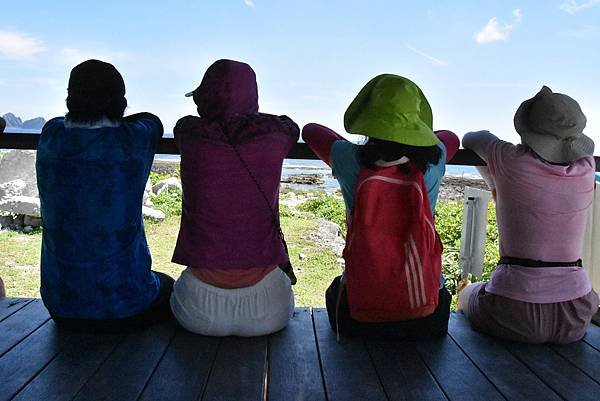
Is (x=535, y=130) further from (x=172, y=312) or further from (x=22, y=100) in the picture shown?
(x=22, y=100)

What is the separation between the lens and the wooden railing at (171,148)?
2014mm

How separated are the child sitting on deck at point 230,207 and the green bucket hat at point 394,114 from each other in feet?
0.88

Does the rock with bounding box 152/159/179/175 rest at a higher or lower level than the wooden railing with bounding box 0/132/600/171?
lower

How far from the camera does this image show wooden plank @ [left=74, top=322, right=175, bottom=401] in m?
1.47

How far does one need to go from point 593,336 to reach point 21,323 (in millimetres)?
1927

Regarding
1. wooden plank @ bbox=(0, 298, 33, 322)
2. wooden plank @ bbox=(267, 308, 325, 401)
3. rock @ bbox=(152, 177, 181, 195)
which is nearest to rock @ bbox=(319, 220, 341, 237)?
rock @ bbox=(152, 177, 181, 195)

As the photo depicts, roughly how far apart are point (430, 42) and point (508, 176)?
175ft

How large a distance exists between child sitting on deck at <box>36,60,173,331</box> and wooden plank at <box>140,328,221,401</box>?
21 centimetres

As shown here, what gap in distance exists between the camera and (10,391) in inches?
58.1

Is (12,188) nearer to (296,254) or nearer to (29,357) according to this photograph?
(296,254)

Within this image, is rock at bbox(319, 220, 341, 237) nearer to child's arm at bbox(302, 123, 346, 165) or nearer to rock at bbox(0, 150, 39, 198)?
rock at bbox(0, 150, 39, 198)

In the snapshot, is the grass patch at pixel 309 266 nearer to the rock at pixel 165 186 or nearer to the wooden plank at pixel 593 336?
the rock at pixel 165 186

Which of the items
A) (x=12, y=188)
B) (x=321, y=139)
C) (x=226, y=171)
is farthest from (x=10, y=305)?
(x=12, y=188)

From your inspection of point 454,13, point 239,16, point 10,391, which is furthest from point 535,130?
point 454,13
